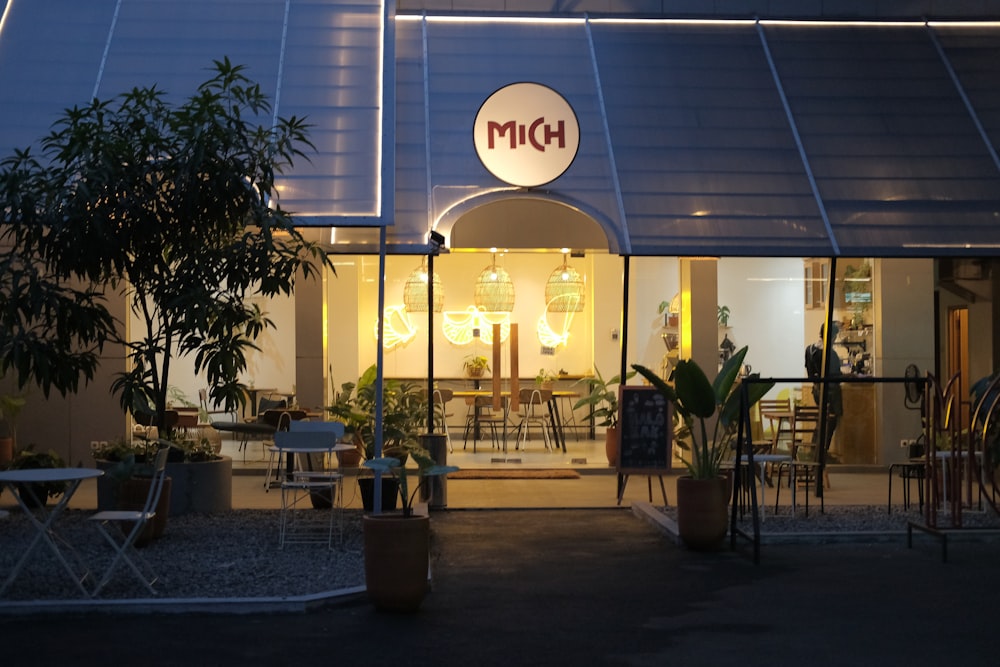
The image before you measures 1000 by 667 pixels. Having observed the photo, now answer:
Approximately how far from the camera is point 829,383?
12758 mm

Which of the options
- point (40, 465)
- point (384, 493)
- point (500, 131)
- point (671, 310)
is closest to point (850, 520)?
point (384, 493)

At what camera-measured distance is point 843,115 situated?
13.9 m

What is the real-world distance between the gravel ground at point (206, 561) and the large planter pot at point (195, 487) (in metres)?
0.13

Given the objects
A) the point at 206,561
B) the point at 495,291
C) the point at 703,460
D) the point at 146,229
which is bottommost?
the point at 206,561

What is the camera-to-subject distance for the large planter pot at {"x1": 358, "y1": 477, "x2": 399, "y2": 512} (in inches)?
416

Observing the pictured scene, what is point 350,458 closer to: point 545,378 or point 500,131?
point 500,131

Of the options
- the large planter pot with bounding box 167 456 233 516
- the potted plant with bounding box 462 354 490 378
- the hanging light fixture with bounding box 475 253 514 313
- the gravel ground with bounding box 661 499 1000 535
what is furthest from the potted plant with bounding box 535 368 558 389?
the large planter pot with bounding box 167 456 233 516

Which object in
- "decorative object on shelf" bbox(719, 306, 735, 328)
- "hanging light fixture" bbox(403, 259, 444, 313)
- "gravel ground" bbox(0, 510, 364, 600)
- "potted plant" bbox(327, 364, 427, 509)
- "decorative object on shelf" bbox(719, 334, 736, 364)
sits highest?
"hanging light fixture" bbox(403, 259, 444, 313)

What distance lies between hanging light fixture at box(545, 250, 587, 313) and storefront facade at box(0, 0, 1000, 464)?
5.05 ft

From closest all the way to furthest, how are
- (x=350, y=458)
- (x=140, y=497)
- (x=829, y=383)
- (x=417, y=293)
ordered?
(x=140, y=497)
(x=829, y=383)
(x=350, y=458)
(x=417, y=293)

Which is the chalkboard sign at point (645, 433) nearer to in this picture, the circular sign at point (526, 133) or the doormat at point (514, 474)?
the doormat at point (514, 474)

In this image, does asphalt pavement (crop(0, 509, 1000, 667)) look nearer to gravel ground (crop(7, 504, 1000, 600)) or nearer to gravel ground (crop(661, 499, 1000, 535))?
gravel ground (crop(7, 504, 1000, 600))

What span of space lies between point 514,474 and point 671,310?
2734mm

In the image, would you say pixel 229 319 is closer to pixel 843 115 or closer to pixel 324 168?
pixel 324 168
